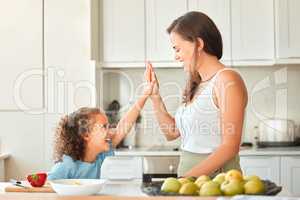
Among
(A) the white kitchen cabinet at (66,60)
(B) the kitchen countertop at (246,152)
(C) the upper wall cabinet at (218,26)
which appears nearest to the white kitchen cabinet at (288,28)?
(C) the upper wall cabinet at (218,26)

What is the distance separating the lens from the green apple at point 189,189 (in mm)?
1637

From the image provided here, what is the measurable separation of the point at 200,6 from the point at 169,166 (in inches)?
46.2

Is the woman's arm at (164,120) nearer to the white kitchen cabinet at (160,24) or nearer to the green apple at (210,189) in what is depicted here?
the green apple at (210,189)

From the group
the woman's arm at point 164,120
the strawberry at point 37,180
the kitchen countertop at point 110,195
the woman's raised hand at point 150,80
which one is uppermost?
the woman's raised hand at point 150,80

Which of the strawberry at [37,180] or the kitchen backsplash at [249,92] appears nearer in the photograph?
the strawberry at [37,180]

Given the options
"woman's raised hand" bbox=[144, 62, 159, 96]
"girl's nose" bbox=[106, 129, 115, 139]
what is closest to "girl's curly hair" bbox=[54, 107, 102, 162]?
"girl's nose" bbox=[106, 129, 115, 139]

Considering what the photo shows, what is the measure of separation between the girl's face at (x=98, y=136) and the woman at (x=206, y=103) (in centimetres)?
37

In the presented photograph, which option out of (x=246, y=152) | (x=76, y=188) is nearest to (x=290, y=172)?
(x=246, y=152)

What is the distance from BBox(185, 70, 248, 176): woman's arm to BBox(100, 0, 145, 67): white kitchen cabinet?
1.86m

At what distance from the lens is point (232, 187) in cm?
160

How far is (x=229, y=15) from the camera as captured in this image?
148 inches

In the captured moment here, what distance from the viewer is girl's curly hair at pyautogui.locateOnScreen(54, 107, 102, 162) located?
2.26 metres

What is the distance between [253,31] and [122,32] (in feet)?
3.09

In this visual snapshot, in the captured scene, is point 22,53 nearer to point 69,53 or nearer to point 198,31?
point 69,53
